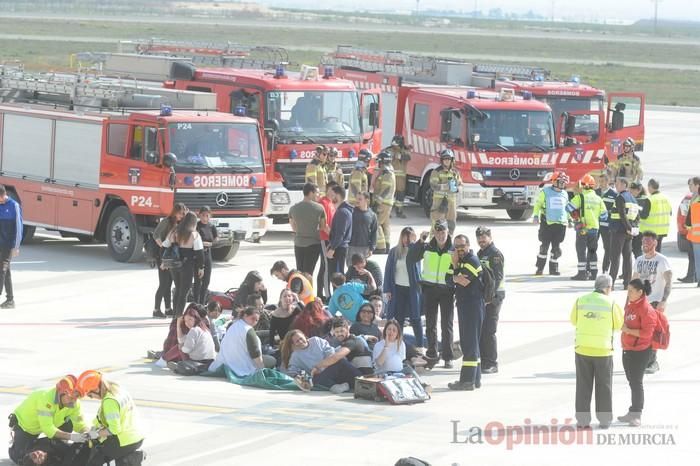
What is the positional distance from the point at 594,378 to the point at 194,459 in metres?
3.83

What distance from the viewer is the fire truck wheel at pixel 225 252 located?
78.7 ft

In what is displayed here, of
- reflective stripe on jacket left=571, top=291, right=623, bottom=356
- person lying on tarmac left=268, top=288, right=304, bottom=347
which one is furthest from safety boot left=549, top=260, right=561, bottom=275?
reflective stripe on jacket left=571, top=291, right=623, bottom=356

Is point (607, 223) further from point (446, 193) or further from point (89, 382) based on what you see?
point (89, 382)

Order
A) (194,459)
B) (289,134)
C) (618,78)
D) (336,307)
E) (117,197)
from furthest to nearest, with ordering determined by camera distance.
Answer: (618,78) < (289,134) < (117,197) < (336,307) < (194,459)

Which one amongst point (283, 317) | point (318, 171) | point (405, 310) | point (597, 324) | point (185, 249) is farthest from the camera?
point (318, 171)

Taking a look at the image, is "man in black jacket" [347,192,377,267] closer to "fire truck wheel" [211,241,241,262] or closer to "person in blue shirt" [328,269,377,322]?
"person in blue shirt" [328,269,377,322]

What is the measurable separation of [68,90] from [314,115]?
4.35 m

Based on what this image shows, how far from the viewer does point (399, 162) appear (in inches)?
1169

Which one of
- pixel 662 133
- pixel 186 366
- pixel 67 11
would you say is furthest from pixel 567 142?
pixel 67 11

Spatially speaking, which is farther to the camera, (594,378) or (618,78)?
(618,78)

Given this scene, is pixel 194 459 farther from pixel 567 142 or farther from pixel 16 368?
pixel 567 142

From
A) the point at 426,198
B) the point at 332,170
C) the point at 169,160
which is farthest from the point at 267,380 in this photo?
the point at 426,198

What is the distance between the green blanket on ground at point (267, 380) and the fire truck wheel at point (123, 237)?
7.90 metres

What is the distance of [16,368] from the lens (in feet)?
53.2
